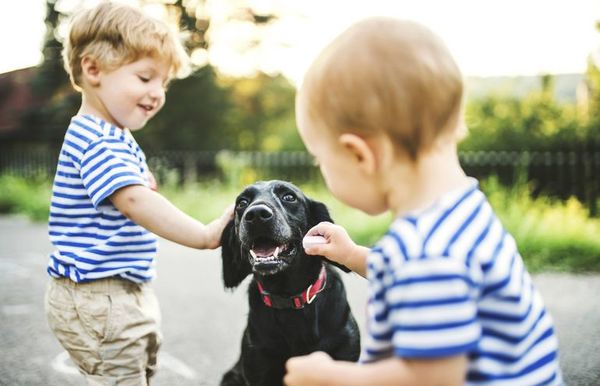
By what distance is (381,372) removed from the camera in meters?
1.11

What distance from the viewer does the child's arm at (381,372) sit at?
1049 mm

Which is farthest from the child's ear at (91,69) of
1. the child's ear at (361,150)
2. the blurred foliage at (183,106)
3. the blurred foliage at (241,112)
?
the blurred foliage at (183,106)

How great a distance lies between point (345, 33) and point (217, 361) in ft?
8.99

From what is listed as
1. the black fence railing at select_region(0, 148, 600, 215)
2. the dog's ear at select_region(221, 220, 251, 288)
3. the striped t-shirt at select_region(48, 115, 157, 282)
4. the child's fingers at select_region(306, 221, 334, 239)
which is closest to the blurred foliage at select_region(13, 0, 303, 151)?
the black fence railing at select_region(0, 148, 600, 215)

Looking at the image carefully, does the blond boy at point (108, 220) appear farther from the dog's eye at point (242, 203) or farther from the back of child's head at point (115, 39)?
the dog's eye at point (242, 203)

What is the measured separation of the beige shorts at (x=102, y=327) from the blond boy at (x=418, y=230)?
3.65ft

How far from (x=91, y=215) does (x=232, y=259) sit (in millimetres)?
646

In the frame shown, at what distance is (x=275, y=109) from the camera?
2409 cm

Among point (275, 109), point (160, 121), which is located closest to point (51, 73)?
point (160, 121)

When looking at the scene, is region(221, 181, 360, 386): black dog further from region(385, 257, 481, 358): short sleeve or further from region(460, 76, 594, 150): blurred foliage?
region(460, 76, 594, 150): blurred foliage

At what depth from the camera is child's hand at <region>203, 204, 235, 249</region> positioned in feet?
6.99

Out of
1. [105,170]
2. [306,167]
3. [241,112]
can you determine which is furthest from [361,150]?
[241,112]

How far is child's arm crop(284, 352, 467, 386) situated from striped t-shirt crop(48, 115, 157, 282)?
1073mm

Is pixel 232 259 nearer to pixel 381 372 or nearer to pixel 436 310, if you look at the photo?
pixel 381 372
